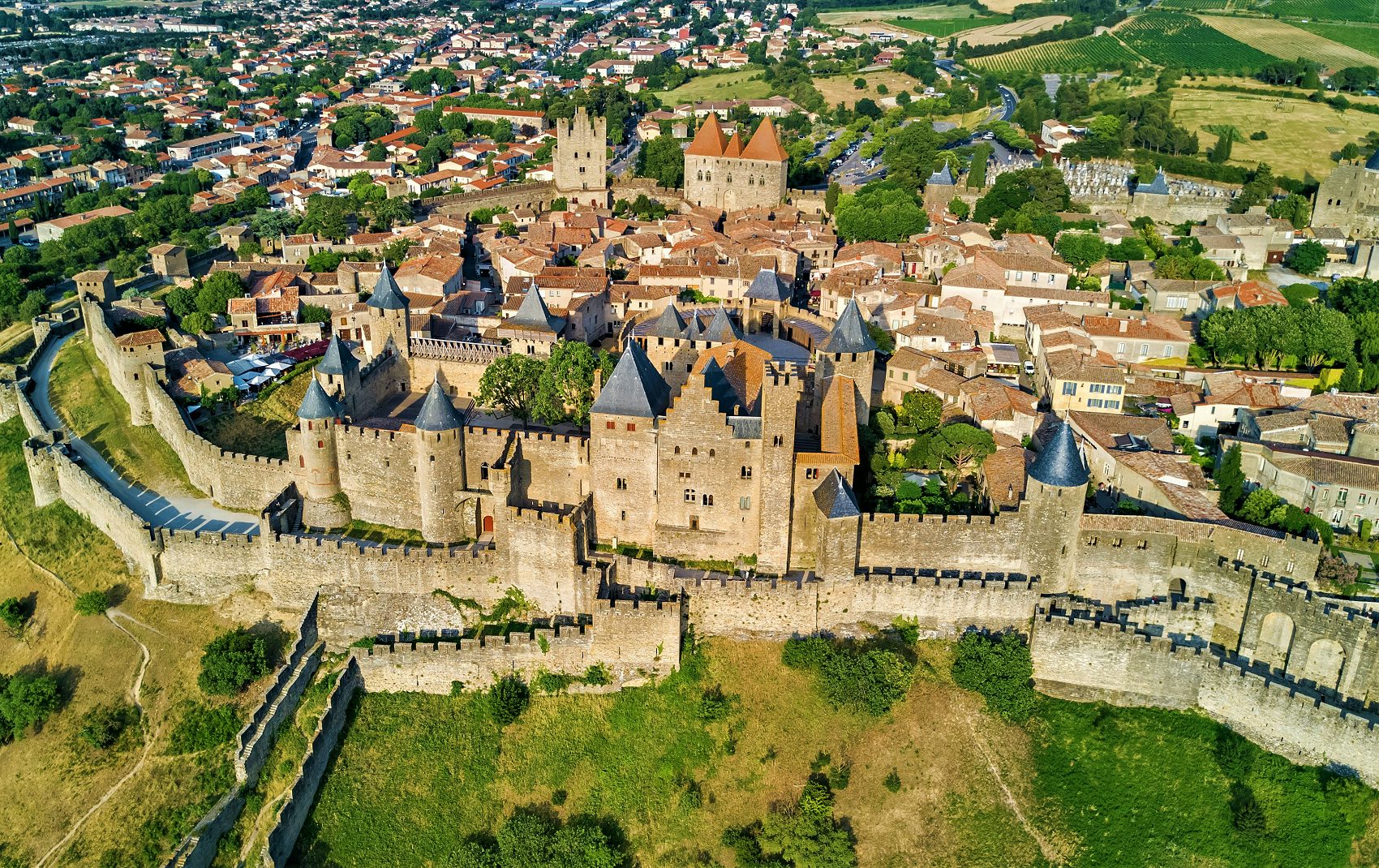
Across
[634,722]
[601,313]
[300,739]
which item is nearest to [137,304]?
[601,313]

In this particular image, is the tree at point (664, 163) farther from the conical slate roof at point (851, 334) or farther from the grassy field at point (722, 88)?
the grassy field at point (722, 88)

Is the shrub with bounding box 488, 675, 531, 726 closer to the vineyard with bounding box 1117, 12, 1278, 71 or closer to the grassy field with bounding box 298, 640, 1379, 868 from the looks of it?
the grassy field with bounding box 298, 640, 1379, 868

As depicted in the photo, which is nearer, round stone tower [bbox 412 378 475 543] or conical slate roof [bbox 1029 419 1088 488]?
conical slate roof [bbox 1029 419 1088 488]

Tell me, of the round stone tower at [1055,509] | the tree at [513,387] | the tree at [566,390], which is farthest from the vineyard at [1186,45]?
the tree at [513,387]

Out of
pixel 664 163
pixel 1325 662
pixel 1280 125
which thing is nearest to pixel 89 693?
pixel 1325 662

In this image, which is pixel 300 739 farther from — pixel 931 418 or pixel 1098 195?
pixel 1098 195

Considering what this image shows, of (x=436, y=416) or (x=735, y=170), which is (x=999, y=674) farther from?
(x=735, y=170)

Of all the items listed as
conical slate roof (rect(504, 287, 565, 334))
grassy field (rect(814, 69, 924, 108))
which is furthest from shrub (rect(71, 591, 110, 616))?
grassy field (rect(814, 69, 924, 108))
